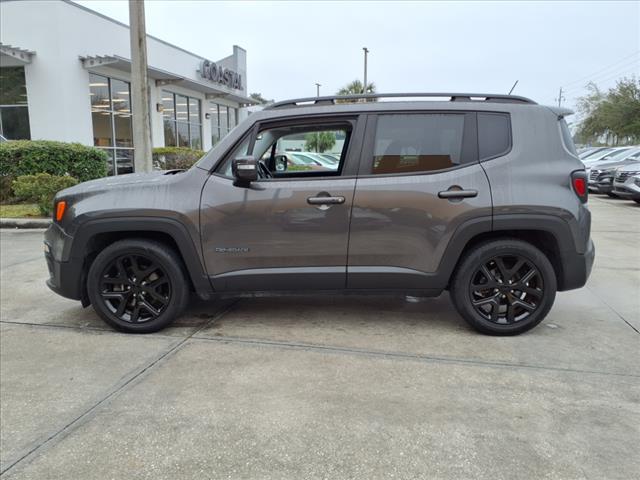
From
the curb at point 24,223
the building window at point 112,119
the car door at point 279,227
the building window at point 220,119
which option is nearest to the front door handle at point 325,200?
the car door at point 279,227

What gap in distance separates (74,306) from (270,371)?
2567mm

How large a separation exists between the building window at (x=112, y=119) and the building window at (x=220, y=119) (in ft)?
26.3

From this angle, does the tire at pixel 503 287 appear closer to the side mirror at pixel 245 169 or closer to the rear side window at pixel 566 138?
the rear side window at pixel 566 138

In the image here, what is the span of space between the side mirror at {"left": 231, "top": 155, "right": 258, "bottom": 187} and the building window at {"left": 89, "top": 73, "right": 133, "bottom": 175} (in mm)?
13715

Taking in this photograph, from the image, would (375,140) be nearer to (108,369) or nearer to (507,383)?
(507,383)

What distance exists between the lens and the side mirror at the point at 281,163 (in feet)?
15.9

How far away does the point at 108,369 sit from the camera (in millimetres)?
3562

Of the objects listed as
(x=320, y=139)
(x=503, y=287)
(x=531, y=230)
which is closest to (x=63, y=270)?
(x=320, y=139)

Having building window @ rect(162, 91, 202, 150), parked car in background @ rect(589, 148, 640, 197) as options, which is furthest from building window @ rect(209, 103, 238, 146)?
parked car in background @ rect(589, 148, 640, 197)

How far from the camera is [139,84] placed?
10.3m

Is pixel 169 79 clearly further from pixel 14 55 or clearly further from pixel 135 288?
pixel 135 288

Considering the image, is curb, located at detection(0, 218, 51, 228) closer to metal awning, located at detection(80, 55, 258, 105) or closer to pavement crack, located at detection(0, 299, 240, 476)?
pavement crack, located at detection(0, 299, 240, 476)

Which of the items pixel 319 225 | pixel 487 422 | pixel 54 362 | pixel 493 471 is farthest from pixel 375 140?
pixel 54 362

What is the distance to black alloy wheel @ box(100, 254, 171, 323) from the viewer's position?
4.14m
